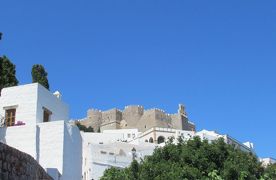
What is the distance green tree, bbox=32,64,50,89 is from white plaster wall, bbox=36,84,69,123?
406 inches

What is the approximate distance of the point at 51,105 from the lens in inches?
888

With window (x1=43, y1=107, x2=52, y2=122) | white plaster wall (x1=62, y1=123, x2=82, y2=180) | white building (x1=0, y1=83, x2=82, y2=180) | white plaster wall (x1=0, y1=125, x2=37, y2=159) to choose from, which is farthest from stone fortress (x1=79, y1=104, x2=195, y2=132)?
white plaster wall (x1=0, y1=125, x2=37, y2=159)

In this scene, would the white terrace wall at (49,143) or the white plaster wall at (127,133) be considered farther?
the white plaster wall at (127,133)

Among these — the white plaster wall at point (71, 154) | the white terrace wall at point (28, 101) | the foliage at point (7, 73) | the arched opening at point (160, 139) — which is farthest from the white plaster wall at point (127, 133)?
the white plaster wall at point (71, 154)

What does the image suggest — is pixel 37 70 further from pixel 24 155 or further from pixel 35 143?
pixel 24 155

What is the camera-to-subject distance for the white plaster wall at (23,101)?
70.0 feet

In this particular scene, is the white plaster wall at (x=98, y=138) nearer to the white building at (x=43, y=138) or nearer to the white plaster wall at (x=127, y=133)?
the white plaster wall at (x=127, y=133)

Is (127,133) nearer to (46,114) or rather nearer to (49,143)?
(46,114)

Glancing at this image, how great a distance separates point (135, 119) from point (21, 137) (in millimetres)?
73881

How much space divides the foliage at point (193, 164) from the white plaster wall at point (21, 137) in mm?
3922

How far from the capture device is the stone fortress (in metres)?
90.6

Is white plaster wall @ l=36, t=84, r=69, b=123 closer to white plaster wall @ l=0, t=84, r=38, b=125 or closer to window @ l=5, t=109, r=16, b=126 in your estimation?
white plaster wall @ l=0, t=84, r=38, b=125

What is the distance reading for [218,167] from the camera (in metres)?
22.1

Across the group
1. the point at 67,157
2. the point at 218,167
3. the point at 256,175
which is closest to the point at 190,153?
the point at 218,167
